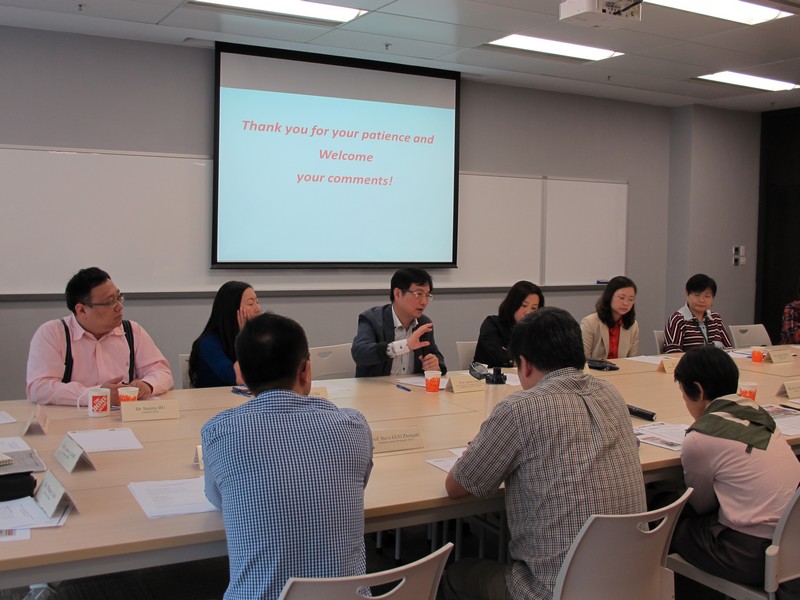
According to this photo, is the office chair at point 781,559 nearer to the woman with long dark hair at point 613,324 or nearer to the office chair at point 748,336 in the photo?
the woman with long dark hair at point 613,324

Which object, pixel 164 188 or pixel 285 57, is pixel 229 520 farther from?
pixel 285 57

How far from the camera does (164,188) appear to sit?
18.9ft

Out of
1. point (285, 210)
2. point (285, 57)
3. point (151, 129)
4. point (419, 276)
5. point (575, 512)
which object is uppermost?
point (285, 57)

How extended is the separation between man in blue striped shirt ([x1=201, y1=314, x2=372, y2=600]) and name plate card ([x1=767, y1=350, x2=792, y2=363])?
3.90 metres

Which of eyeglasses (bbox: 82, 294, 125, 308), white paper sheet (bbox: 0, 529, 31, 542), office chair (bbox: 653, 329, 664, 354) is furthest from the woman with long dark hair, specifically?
white paper sheet (bbox: 0, 529, 31, 542)

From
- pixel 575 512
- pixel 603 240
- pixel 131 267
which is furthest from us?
pixel 603 240

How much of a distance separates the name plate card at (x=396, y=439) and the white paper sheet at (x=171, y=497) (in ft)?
2.02

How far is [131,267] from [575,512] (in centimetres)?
436

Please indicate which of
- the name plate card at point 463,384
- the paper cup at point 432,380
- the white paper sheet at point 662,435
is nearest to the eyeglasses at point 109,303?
the paper cup at point 432,380

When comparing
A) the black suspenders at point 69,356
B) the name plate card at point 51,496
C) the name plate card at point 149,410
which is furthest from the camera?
the black suspenders at point 69,356

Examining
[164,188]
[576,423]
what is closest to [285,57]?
[164,188]

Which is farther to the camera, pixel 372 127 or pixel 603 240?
pixel 603 240

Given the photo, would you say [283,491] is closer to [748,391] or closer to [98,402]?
[98,402]

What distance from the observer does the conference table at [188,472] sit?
1841 millimetres
